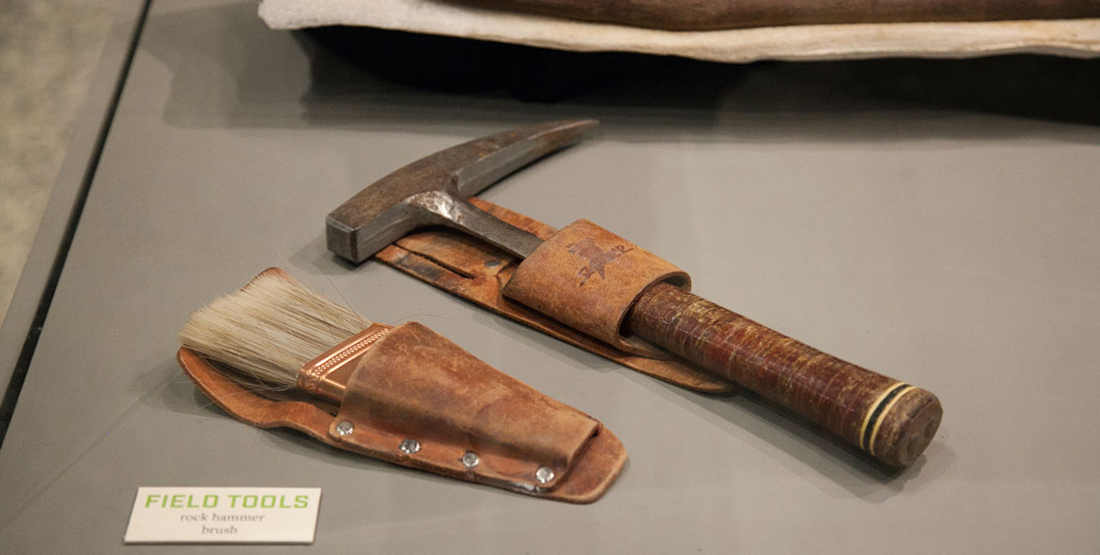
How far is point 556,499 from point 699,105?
97 centimetres

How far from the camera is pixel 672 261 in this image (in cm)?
148

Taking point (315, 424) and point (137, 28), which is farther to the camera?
point (137, 28)

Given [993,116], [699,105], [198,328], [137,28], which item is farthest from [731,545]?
[137,28]

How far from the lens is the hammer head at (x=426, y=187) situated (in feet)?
4.71

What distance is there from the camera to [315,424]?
1170 millimetres

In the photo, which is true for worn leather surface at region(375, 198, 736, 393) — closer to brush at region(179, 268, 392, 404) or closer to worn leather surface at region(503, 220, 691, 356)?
worn leather surface at region(503, 220, 691, 356)

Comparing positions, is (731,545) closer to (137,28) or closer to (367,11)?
(367,11)

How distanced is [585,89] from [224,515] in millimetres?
1080

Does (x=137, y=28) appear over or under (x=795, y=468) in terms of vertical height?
over

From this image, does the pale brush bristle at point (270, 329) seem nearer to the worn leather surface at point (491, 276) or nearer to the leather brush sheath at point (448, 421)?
the leather brush sheath at point (448, 421)

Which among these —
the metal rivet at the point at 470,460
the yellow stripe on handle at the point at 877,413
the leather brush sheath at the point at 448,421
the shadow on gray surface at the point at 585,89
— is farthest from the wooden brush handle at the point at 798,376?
the shadow on gray surface at the point at 585,89

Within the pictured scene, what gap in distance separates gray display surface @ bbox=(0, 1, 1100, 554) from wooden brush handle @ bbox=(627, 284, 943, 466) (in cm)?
7

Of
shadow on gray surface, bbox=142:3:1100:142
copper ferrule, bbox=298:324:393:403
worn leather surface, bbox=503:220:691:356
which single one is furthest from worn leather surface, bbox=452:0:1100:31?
copper ferrule, bbox=298:324:393:403

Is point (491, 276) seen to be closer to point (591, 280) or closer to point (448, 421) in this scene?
point (591, 280)
